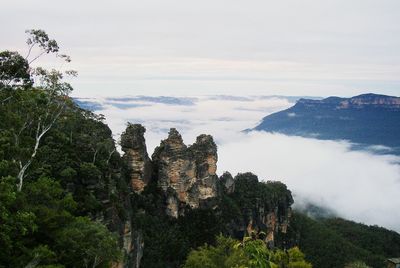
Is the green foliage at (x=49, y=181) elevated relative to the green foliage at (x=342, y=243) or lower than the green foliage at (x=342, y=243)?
elevated

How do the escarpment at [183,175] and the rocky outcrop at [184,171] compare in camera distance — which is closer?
the escarpment at [183,175]

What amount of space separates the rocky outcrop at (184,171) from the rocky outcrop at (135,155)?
3.11 m

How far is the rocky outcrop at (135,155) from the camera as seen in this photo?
191ft

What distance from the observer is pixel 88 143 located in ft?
143

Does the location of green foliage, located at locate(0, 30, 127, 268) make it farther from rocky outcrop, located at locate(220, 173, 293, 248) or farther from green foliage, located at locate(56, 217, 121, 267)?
rocky outcrop, located at locate(220, 173, 293, 248)

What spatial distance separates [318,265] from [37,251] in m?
74.9

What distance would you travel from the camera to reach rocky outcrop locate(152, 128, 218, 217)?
63.4 m

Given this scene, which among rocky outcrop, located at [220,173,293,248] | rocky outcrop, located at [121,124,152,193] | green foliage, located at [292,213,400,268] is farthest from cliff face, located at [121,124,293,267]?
green foliage, located at [292,213,400,268]

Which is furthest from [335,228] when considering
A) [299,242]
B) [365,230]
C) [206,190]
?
[206,190]

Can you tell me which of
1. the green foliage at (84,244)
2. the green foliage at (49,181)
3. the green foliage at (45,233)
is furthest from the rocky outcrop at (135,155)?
the green foliage at (84,244)

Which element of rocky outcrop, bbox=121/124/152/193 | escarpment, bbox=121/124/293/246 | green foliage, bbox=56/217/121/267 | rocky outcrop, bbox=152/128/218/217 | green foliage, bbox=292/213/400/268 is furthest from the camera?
green foliage, bbox=292/213/400/268

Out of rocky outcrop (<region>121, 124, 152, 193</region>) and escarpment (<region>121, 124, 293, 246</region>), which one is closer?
rocky outcrop (<region>121, 124, 152, 193</region>)

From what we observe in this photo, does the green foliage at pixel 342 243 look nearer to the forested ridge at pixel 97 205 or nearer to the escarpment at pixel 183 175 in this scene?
the forested ridge at pixel 97 205

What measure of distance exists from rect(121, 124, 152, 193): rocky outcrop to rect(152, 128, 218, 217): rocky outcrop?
3.11 m
